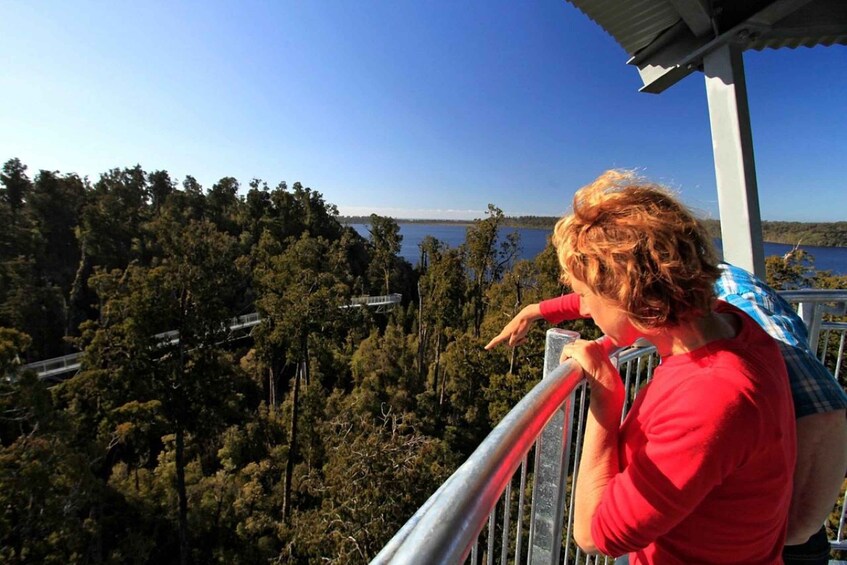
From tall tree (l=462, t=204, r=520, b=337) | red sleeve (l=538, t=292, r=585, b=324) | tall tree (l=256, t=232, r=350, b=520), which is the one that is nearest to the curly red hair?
red sleeve (l=538, t=292, r=585, b=324)

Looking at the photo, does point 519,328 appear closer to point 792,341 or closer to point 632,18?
point 792,341

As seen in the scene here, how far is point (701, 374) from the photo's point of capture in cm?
71

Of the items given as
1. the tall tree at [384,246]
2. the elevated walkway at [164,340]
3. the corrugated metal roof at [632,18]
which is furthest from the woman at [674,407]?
the tall tree at [384,246]

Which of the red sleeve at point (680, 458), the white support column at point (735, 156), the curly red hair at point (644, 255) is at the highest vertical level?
the white support column at point (735, 156)

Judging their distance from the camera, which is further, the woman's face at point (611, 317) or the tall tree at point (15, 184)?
the tall tree at point (15, 184)

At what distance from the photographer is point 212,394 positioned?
12305 mm

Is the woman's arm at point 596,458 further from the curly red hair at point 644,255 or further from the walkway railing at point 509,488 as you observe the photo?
the curly red hair at point 644,255

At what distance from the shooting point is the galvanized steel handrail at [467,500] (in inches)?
18.7

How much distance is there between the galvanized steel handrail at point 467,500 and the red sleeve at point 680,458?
0.64ft

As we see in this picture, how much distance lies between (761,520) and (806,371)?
1.34 feet

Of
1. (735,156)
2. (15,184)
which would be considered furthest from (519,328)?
(15,184)

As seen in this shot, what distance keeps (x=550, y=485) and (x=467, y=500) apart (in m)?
0.64

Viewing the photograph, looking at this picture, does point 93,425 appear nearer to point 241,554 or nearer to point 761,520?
point 241,554

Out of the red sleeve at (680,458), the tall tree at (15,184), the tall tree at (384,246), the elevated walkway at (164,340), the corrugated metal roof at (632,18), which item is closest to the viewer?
the red sleeve at (680,458)
